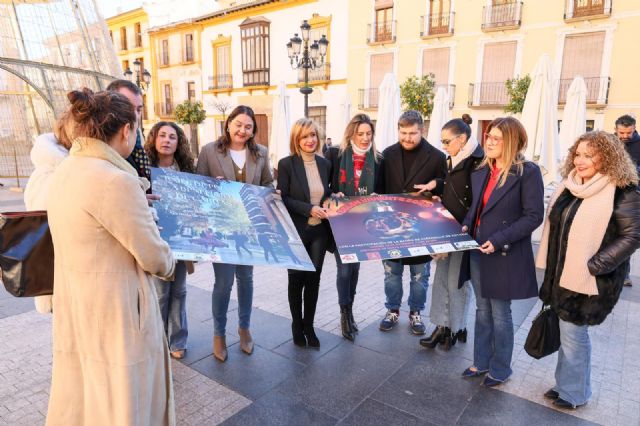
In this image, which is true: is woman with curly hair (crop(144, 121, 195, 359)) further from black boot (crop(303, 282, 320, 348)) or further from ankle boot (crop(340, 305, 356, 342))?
ankle boot (crop(340, 305, 356, 342))

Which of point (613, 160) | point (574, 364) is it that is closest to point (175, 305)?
point (574, 364)

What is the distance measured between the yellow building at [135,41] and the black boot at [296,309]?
110 ft

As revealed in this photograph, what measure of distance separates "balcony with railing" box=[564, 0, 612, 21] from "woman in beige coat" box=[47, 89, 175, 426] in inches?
794

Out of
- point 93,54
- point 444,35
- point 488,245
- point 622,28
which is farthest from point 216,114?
point 488,245

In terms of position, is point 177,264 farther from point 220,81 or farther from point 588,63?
point 220,81

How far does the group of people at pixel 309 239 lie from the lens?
1.69 m

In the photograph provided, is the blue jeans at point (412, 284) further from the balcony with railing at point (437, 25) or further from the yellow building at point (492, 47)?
the balcony with railing at point (437, 25)

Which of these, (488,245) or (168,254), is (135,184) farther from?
(488,245)

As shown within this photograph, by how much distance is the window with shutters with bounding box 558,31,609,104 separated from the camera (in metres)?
16.7

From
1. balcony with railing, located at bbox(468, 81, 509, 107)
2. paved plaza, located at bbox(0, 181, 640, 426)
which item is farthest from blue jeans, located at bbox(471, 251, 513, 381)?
balcony with railing, located at bbox(468, 81, 509, 107)

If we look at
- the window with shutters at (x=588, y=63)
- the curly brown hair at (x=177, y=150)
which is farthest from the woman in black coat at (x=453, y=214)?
the window with shutters at (x=588, y=63)

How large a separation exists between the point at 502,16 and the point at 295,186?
19.2m

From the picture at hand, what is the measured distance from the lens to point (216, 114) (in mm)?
29266

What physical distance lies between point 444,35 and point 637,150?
646 inches
